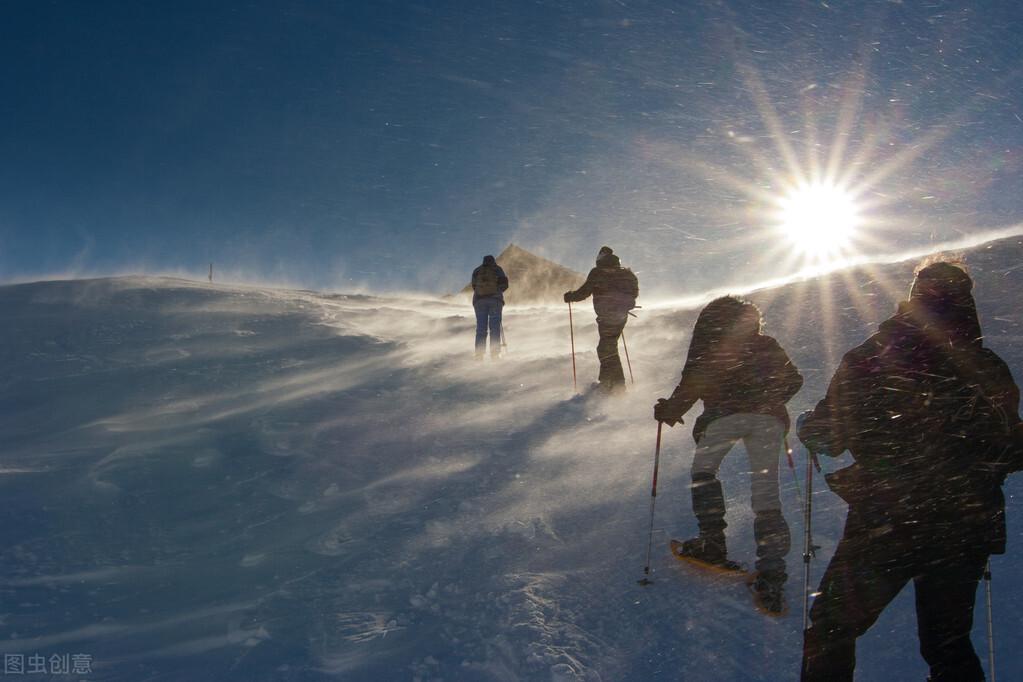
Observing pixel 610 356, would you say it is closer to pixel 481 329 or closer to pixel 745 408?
pixel 481 329

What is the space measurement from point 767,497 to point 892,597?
1.59 meters

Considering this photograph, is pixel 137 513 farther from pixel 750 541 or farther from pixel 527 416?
pixel 750 541

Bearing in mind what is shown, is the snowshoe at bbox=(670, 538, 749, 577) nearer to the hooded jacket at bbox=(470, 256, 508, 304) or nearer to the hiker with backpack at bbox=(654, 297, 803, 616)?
the hiker with backpack at bbox=(654, 297, 803, 616)

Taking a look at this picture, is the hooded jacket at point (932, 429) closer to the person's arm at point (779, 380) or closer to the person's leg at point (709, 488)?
the person's arm at point (779, 380)

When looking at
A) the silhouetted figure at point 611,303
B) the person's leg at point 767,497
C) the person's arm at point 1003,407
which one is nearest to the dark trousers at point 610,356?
the silhouetted figure at point 611,303

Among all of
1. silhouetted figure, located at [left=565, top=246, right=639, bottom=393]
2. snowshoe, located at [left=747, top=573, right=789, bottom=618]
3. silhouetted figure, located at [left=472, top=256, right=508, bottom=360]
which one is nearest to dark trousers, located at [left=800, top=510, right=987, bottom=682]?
snowshoe, located at [left=747, top=573, right=789, bottom=618]

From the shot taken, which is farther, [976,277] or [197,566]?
[976,277]

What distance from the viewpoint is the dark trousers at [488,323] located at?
1309cm

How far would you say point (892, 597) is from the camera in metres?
2.94

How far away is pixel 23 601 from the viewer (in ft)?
15.7

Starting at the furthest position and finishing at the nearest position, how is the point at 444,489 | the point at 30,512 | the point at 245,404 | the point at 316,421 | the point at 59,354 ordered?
the point at 59,354
the point at 245,404
the point at 316,421
the point at 444,489
the point at 30,512

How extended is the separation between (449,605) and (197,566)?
7.42 feet

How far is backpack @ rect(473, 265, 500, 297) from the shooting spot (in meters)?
12.9

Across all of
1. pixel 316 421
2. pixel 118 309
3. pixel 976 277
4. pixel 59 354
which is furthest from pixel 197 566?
pixel 976 277
